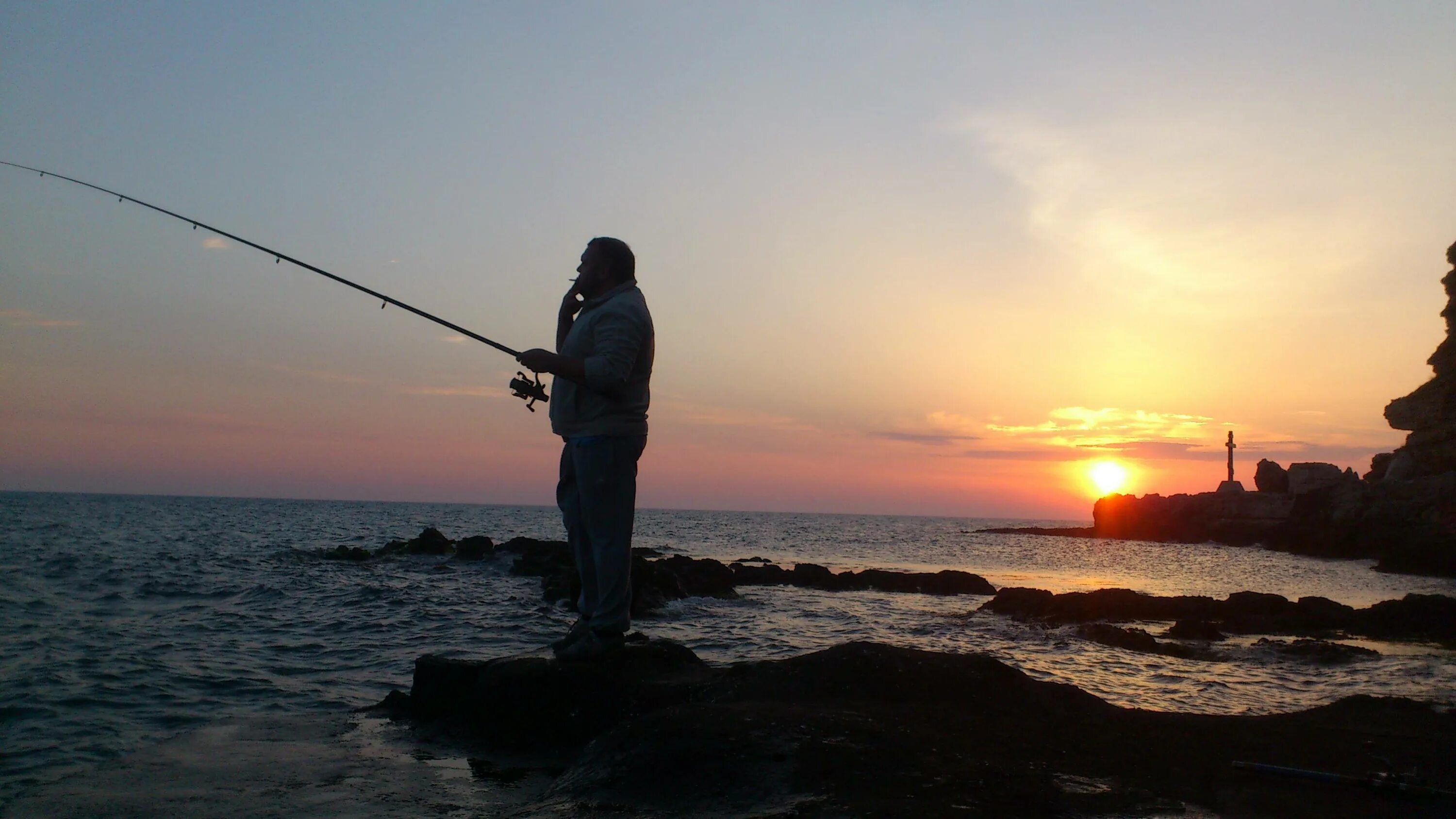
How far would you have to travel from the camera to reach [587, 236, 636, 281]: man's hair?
224 inches

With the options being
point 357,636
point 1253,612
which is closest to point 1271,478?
point 1253,612

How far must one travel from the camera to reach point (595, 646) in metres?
5.80

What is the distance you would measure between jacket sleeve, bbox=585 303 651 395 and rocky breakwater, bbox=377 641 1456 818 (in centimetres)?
182

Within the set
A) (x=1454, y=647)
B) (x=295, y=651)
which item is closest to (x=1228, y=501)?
(x=1454, y=647)

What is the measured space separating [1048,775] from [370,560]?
94.7 ft

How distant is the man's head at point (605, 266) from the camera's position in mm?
5680

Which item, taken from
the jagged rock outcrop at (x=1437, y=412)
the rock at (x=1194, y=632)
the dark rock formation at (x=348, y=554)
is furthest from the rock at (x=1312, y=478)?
the dark rock formation at (x=348, y=554)

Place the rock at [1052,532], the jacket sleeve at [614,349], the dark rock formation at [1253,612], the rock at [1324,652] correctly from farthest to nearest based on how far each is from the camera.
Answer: the rock at [1052,532], the dark rock formation at [1253,612], the rock at [1324,652], the jacket sleeve at [614,349]

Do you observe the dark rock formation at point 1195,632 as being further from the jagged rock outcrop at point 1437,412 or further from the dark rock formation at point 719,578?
the jagged rock outcrop at point 1437,412

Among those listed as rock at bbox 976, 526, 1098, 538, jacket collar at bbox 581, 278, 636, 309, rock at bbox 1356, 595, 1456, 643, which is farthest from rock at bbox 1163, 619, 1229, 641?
rock at bbox 976, 526, 1098, 538

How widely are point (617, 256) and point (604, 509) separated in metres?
1.59

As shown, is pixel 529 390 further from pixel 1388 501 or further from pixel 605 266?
pixel 1388 501

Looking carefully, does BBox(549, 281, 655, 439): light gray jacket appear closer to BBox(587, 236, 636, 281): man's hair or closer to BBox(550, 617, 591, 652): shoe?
BBox(587, 236, 636, 281): man's hair

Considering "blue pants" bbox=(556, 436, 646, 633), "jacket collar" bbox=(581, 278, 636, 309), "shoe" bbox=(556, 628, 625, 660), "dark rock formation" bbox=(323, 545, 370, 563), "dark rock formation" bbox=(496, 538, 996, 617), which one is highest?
"jacket collar" bbox=(581, 278, 636, 309)
